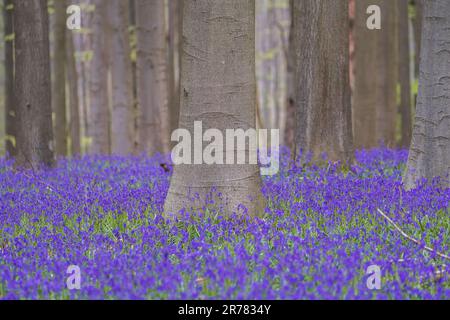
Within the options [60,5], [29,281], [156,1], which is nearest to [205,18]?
[29,281]

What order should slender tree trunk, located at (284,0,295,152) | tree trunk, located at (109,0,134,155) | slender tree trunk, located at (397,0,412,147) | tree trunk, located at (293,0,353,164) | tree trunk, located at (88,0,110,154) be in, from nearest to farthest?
1. tree trunk, located at (293,0,353,164)
2. slender tree trunk, located at (284,0,295,152)
3. tree trunk, located at (109,0,134,155)
4. slender tree trunk, located at (397,0,412,147)
5. tree trunk, located at (88,0,110,154)

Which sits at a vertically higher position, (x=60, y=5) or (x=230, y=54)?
(x=60, y=5)

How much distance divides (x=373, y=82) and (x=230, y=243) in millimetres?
9226

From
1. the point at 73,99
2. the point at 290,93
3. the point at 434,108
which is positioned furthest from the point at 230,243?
the point at 73,99

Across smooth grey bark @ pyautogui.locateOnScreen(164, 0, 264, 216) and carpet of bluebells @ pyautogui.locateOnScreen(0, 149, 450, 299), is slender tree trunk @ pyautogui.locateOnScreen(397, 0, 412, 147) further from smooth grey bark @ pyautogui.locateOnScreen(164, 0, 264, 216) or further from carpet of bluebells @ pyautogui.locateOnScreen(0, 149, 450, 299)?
smooth grey bark @ pyautogui.locateOnScreen(164, 0, 264, 216)

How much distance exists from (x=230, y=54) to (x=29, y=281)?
10.5 ft

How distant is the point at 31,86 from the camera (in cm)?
1145

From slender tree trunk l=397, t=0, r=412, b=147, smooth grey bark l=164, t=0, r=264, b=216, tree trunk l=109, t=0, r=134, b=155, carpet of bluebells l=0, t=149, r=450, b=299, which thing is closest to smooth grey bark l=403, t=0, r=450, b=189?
carpet of bluebells l=0, t=149, r=450, b=299

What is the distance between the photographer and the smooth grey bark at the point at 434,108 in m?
8.30

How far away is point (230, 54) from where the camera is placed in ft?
22.9

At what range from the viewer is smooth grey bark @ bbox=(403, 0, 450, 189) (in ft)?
27.2

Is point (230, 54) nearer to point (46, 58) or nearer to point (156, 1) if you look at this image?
point (46, 58)

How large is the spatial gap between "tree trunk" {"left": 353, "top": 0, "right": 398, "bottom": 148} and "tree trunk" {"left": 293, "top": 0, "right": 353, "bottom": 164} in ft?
12.5
